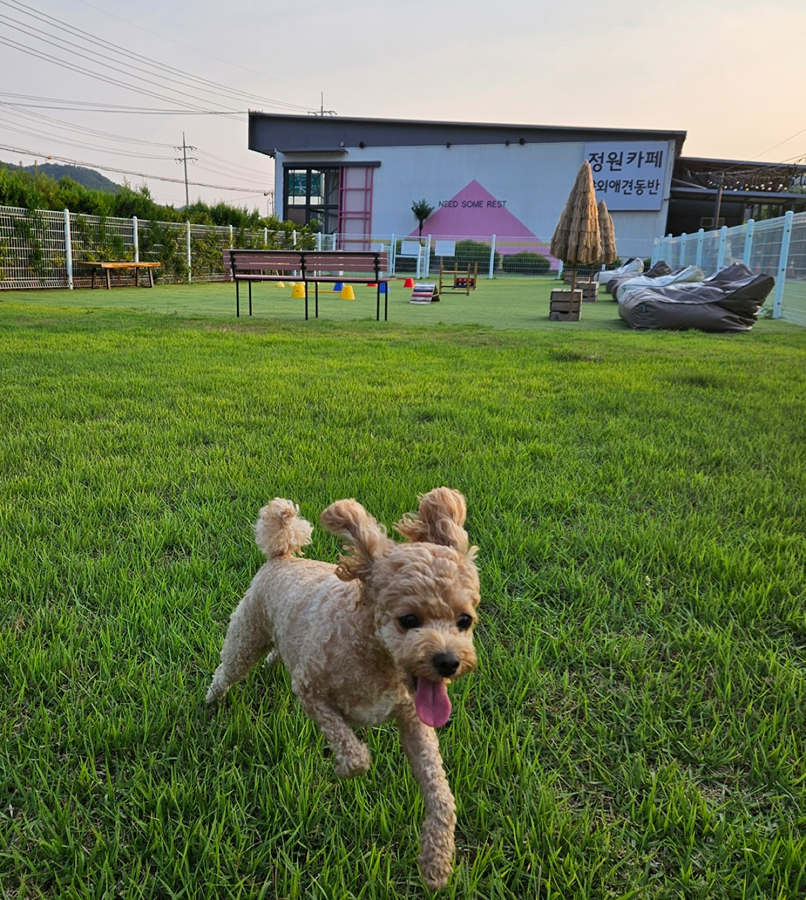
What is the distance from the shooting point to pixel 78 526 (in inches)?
102

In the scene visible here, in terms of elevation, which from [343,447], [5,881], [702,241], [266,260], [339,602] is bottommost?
[5,881]

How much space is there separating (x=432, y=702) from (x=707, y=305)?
37.4ft

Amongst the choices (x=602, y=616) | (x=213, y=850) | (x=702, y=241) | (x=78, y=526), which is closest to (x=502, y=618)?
(x=602, y=616)

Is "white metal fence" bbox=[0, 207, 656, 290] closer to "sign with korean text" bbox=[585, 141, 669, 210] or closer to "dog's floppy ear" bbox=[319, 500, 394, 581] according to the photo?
"sign with korean text" bbox=[585, 141, 669, 210]

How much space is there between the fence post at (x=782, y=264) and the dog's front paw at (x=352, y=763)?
14.7m

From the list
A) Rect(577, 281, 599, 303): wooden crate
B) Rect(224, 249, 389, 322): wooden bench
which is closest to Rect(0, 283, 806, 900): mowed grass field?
Rect(224, 249, 389, 322): wooden bench

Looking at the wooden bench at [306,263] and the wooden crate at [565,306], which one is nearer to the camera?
the wooden bench at [306,263]

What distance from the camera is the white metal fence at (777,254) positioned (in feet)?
40.9

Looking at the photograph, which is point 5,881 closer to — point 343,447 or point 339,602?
point 339,602

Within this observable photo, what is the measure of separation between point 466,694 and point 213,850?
717mm

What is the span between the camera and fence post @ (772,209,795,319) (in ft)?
42.0

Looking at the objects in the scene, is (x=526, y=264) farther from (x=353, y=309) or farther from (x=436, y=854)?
(x=436, y=854)

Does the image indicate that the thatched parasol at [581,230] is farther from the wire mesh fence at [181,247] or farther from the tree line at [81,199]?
the tree line at [81,199]

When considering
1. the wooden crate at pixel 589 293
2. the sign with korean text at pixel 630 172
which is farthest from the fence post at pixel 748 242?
the sign with korean text at pixel 630 172
